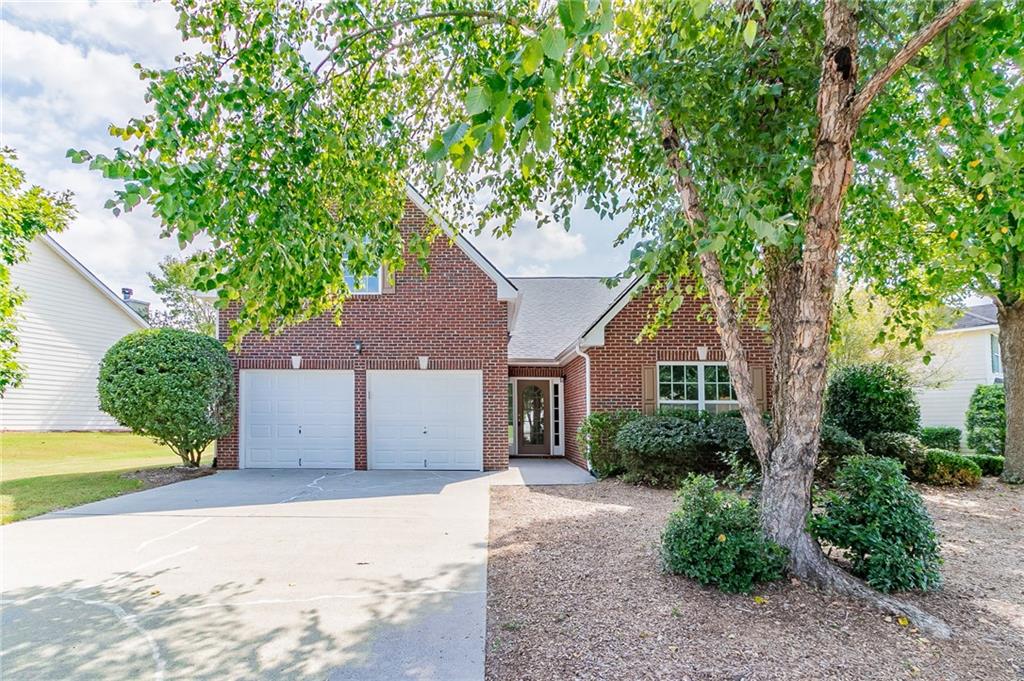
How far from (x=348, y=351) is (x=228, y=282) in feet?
28.4

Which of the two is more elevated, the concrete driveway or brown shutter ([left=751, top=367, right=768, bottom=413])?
brown shutter ([left=751, top=367, right=768, bottom=413])

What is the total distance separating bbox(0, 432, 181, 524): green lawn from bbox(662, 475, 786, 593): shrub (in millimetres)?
8489

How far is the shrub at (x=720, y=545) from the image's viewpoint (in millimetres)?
4285

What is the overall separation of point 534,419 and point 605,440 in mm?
4873

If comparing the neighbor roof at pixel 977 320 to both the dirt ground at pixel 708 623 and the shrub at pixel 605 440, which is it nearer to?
the shrub at pixel 605 440

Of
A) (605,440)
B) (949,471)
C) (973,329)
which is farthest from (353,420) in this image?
(973,329)

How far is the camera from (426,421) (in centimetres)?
1238

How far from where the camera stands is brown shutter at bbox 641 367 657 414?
11461 mm

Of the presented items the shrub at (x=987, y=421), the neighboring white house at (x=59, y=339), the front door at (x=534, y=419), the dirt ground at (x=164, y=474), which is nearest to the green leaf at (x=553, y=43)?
the dirt ground at (x=164, y=474)

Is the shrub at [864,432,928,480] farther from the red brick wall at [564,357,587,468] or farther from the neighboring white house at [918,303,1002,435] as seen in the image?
the neighboring white house at [918,303,1002,435]

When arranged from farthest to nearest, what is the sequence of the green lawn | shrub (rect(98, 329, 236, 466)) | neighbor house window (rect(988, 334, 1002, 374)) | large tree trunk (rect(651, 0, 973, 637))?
1. neighbor house window (rect(988, 334, 1002, 374))
2. shrub (rect(98, 329, 236, 466))
3. the green lawn
4. large tree trunk (rect(651, 0, 973, 637))

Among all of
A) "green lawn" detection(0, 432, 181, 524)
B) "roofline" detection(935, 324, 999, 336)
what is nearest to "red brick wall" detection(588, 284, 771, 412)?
"green lawn" detection(0, 432, 181, 524)

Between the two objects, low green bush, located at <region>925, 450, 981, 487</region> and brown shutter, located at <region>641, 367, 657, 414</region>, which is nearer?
low green bush, located at <region>925, 450, 981, 487</region>

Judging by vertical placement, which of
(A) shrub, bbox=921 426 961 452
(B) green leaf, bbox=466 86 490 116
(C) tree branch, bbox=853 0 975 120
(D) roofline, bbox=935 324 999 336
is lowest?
(A) shrub, bbox=921 426 961 452
